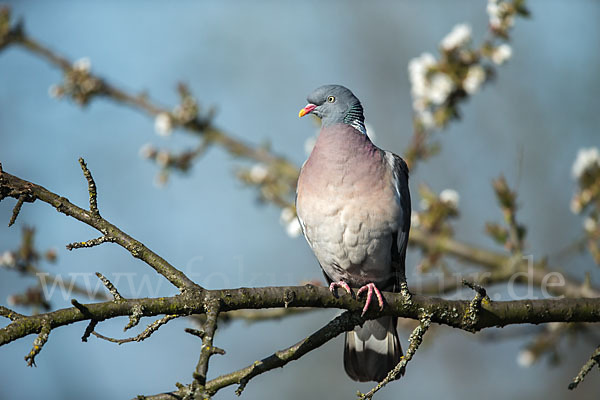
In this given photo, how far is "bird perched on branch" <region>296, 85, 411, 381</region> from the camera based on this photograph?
3.56m

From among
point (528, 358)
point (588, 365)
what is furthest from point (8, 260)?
point (528, 358)

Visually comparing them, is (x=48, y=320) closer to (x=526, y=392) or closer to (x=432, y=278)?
(x=432, y=278)

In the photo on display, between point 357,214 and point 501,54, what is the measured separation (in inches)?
71.3

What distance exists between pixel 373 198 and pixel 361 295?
28.4 inches

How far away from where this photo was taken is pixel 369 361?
399cm

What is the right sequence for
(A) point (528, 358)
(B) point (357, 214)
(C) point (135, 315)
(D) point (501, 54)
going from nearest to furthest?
(C) point (135, 315) → (B) point (357, 214) → (D) point (501, 54) → (A) point (528, 358)

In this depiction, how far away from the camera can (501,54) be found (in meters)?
4.46

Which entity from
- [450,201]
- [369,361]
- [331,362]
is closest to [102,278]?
[369,361]

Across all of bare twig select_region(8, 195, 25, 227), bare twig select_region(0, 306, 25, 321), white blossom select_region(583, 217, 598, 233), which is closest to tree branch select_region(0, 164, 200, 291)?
bare twig select_region(8, 195, 25, 227)

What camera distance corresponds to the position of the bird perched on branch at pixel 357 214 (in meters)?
3.56

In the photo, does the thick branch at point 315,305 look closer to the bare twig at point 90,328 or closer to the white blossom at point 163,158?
the bare twig at point 90,328

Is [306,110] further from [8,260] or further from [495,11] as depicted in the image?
[8,260]

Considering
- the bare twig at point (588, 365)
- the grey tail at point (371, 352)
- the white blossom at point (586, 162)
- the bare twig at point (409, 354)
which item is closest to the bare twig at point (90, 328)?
the bare twig at point (409, 354)

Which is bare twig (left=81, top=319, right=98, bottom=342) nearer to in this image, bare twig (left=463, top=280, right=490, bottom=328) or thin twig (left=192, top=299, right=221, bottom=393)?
thin twig (left=192, top=299, right=221, bottom=393)
